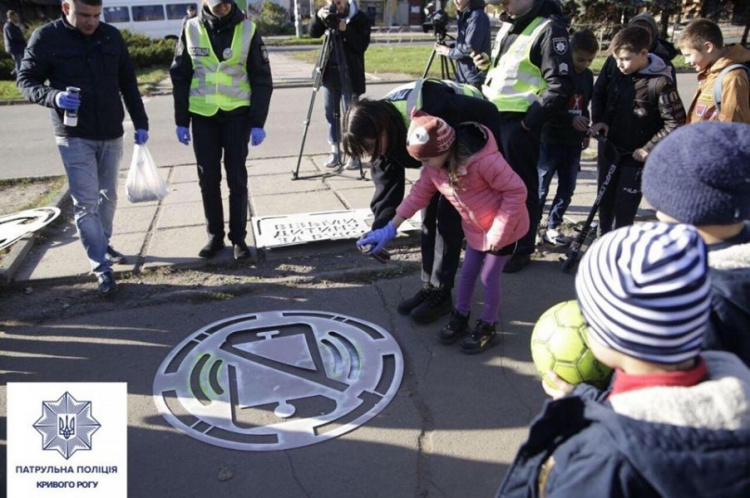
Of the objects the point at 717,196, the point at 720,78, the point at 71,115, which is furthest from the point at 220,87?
the point at 717,196

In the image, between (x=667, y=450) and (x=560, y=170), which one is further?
(x=560, y=170)

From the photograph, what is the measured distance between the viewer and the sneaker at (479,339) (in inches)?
130

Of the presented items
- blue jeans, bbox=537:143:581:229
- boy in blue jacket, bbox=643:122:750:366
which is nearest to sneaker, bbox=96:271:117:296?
blue jeans, bbox=537:143:581:229

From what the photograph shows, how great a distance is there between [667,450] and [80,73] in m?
4.07

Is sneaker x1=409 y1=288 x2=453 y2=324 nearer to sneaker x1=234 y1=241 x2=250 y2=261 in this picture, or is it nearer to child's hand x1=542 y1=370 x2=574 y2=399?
sneaker x1=234 y1=241 x2=250 y2=261

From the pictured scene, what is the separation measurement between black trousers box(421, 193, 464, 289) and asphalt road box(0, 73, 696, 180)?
3.84m

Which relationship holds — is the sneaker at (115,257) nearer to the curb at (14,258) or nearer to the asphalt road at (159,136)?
the curb at (14,258)

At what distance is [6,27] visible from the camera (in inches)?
596

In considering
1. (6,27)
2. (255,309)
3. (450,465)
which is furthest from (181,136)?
(6,27)

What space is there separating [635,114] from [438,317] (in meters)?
1.87

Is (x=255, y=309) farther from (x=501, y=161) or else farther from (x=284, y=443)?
(x=501, y=161)

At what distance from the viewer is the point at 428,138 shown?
2758 mm

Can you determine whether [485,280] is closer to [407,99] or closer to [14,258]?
[407,99]

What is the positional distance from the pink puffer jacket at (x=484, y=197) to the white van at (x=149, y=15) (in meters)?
28.2
